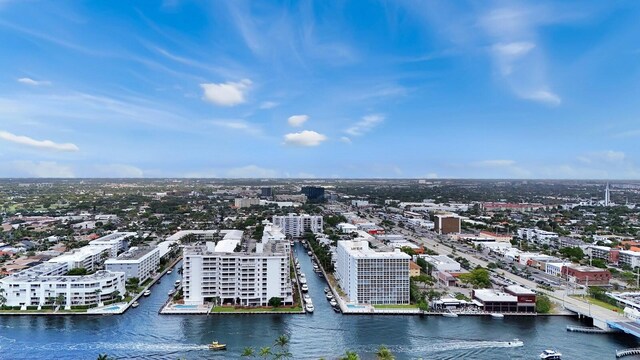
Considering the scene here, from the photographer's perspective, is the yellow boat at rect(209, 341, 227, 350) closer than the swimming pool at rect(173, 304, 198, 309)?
Yes

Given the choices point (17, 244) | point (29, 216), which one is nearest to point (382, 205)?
point (29, 216)

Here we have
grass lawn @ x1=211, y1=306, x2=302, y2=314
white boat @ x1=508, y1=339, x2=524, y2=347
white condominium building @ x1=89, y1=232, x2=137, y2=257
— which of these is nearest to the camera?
white boat @ x1=508, y1=339, x2=524, y2=347

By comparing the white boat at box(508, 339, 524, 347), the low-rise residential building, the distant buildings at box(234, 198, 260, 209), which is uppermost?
the distant buildings at box(234, 198, 260, 209)

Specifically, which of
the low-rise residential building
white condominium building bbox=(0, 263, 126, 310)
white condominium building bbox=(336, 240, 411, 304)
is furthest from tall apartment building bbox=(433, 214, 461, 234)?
white condominium building bbox=(0, 263, 126, 310)

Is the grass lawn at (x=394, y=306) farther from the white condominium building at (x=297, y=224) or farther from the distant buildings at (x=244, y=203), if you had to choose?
the distant buildings at (x=244, y=203)

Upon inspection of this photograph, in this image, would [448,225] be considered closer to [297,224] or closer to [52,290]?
[297,224]

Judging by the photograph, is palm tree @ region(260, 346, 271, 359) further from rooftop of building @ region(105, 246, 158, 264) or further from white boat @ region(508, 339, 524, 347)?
rooftop of building @ region(105, 246, 158, 264)
